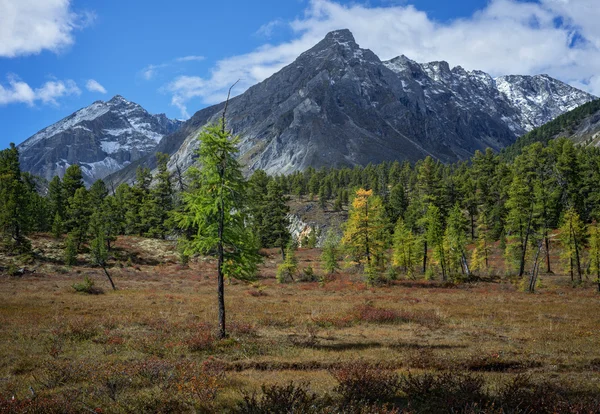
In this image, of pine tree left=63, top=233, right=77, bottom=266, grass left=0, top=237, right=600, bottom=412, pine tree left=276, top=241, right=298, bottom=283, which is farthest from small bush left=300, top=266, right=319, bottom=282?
pine tree left=63, top=233, right=77, bottom=266

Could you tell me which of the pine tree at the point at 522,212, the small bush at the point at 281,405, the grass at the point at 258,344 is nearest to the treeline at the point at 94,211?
the grass at the point at 258,344

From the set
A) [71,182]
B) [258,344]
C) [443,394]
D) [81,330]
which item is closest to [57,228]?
[71,182]

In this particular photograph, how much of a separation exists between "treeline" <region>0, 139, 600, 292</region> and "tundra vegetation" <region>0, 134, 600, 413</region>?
0.43 meters

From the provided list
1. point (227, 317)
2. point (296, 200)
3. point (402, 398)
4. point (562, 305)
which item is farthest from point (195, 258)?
point (296, 200)

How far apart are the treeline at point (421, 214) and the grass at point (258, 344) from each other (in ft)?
19.8

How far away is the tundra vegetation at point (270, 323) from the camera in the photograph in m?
8.69

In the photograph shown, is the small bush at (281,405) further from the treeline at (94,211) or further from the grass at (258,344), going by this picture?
the treeline at (94,211)

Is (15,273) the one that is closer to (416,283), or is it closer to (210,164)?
(210,164)

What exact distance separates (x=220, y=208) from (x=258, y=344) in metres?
6.11

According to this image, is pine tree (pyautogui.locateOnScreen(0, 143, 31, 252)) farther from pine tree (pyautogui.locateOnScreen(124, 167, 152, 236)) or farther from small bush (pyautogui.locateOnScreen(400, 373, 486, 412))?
small bush (pyautogui.locateOnScreen(400, 373, 486, 412))

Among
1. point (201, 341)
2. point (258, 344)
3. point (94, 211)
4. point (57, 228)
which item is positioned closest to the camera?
point (201, 341)

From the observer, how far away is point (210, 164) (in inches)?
616

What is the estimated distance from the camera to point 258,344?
14.9 meters

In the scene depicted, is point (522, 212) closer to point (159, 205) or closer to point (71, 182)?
point (159, 205)
